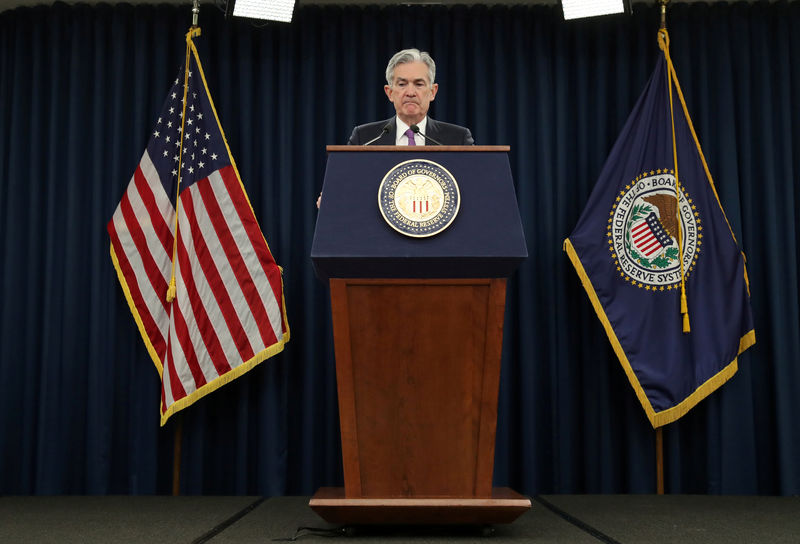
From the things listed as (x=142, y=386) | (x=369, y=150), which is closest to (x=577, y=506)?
(x=369, y=150)

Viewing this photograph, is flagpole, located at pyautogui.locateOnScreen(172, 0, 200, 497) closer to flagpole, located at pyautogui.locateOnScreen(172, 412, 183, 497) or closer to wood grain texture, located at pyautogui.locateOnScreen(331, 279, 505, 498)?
flagpole, located at pyautogui.locateOnScreen(172, 412, 183, 497)

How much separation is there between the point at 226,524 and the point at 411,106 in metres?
1.62

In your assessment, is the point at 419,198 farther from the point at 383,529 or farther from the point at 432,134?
the point at 383,529

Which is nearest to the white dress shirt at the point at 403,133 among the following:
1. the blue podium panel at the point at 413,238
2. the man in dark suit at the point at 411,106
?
the man in dark suit at the point at 411,106

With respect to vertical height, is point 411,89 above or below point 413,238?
above

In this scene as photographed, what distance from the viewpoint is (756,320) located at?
385cm

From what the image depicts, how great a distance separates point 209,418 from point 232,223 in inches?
38.7

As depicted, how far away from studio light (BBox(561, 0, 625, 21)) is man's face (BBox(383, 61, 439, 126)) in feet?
4.50

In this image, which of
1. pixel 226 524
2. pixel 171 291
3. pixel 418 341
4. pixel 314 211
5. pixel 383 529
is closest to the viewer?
pixel 418 341

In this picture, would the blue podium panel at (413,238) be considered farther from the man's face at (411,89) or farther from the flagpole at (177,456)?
the flagpole at (177,456)

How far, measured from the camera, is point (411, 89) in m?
2.66

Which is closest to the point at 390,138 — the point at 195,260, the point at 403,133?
the point at 403,133

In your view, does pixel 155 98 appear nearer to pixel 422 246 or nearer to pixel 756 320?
pixel 422 246

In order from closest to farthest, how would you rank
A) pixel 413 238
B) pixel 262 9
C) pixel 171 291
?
pixel 413 238
pixel 171 291
pixel 262 9
